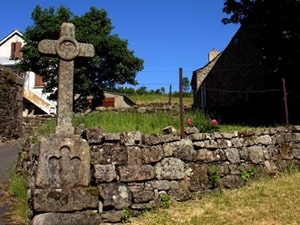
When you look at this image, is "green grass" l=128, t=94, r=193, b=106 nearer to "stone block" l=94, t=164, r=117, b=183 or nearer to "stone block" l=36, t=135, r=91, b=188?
"stone block" l=94, t=164, r=117, b=183

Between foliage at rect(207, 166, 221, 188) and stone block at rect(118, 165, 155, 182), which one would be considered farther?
foliage at rect(207, 166, 221, 188)

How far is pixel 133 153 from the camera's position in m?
6.39

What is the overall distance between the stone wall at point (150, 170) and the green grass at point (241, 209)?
0.80 feet

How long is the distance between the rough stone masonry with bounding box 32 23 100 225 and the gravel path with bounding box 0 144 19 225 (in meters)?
1.41

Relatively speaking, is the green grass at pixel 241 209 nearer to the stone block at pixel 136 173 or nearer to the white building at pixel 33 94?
the stone block at pixel 136 173

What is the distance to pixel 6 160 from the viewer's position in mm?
12922

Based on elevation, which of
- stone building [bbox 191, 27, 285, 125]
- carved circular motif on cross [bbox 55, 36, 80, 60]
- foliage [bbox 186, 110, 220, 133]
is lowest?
foliage [bbox 186, 110, 220, 133]

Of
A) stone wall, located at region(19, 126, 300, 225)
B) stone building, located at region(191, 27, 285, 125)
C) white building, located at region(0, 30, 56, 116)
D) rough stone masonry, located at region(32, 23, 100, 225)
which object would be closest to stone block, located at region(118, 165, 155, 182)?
stone wall, located at region(19, 126, 300, 225)

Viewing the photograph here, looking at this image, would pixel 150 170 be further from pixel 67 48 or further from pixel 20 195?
pixel 20 195

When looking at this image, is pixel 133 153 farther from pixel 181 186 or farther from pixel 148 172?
pixel 181 186

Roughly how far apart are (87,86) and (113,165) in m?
18.2

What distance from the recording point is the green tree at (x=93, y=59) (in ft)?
79.2

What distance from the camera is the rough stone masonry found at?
5621 mm

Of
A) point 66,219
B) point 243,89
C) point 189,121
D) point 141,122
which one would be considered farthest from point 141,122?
point 243,89
